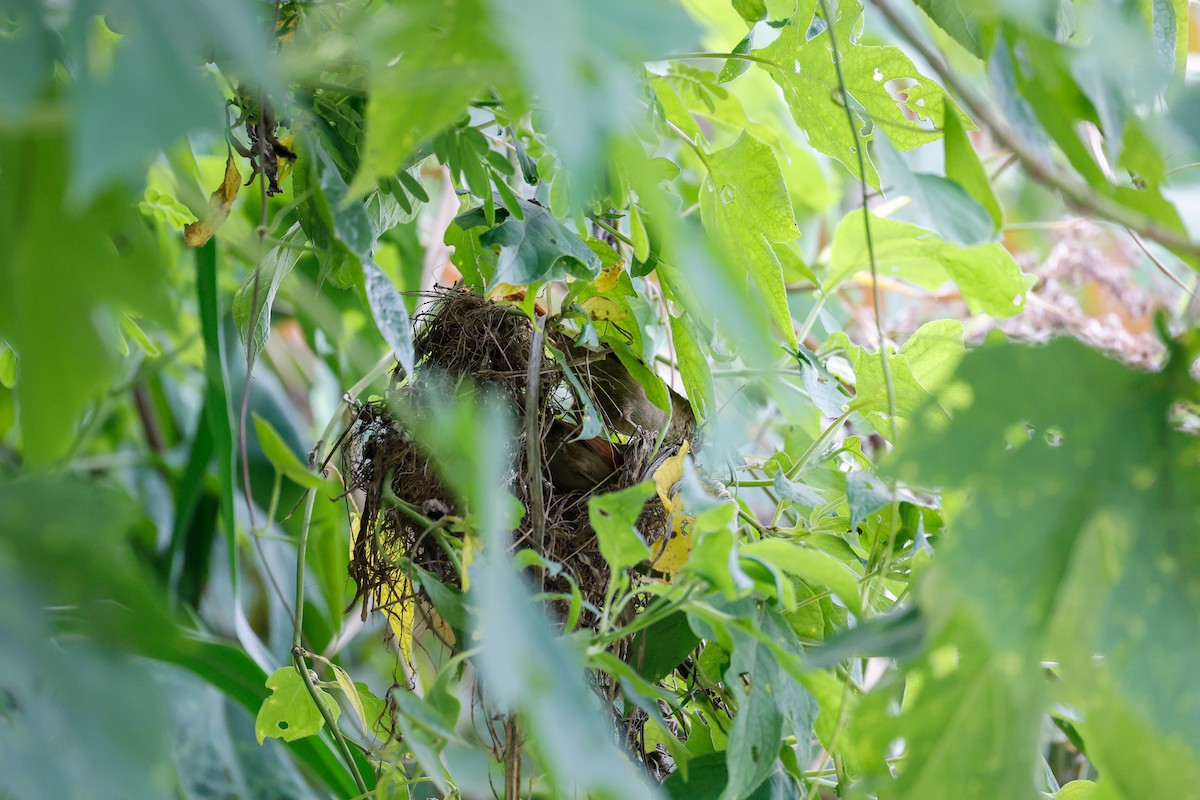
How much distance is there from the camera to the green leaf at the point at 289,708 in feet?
1.61

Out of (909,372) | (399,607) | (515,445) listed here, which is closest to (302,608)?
(399,607)

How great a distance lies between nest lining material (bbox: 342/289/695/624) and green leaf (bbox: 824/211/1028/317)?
0.48 ft

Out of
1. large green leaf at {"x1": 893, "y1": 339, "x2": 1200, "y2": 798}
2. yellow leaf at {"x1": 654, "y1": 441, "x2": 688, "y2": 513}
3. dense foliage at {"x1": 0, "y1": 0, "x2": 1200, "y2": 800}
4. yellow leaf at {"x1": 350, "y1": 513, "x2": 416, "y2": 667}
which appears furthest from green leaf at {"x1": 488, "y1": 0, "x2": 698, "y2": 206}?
yellow leaf at {"x1": 350, "y1": 513, "x2": 416, "y2": 667}

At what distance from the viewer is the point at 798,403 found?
556 mm

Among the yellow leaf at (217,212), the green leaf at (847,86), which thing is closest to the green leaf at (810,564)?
the green leaf at (847,86)

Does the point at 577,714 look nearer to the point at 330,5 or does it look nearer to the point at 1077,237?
the point at 330,5

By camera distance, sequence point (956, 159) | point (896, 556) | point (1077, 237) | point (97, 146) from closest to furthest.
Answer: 1. point (97, 146)
2. point (956, 159)
3. point (896, 556)
4. point (1077, 237)

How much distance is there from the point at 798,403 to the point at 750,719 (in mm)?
226

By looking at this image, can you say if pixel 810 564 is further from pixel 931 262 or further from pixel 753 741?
pixel 931 262

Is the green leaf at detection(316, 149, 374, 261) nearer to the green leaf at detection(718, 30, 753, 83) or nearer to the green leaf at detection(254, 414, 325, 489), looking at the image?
the green leaf at detection(254, 414, 325, 489)

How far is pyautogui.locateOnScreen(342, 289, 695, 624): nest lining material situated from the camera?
18.7 inches

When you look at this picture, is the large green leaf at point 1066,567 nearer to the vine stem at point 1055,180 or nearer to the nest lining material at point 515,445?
the vine stem at point 1055,180

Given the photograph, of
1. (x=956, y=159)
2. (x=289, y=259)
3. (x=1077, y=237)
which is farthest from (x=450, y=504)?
(x=1077, y=237)

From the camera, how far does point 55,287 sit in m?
0.25
